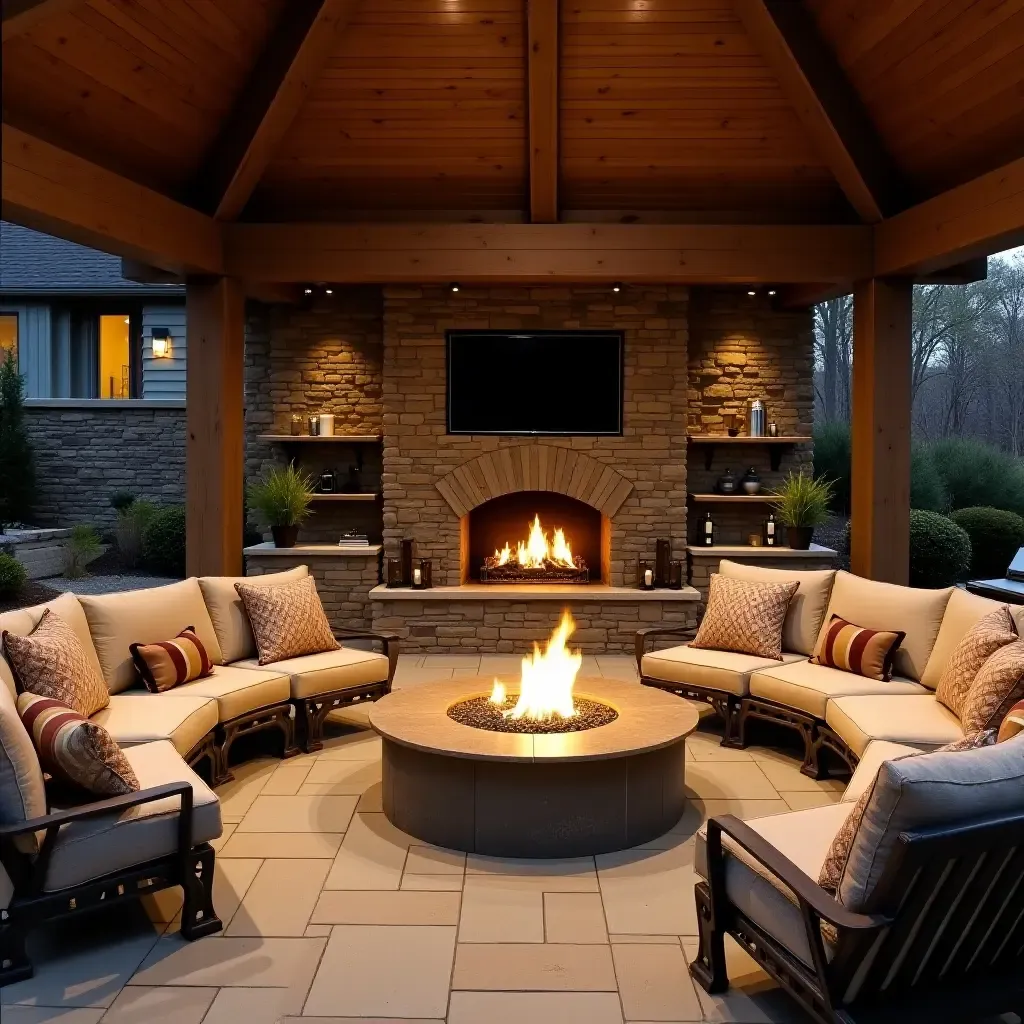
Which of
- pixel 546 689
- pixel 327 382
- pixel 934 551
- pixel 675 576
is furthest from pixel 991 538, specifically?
pixel 546 689

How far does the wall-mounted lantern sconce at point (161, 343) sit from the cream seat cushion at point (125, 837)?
10.7m

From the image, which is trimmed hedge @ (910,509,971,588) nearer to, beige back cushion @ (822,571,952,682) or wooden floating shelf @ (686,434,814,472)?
wooden floating shelf @ (686,434,814,472)

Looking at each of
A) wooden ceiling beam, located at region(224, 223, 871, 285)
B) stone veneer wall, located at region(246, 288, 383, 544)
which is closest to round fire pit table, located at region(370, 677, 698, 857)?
wooden ceiling beam, located at region(224, 223, 871, 285)

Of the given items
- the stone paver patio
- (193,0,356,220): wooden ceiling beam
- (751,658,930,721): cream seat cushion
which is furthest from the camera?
(193,0,356,220): wooden ceiling beam

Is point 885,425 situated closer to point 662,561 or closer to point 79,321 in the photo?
point 662,561

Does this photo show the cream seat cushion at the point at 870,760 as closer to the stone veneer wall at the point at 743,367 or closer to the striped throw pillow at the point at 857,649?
the striped throw pillow at the point at 857,649

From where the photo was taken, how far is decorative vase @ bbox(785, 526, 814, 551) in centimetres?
812

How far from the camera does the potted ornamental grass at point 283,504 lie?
8016 millimetres

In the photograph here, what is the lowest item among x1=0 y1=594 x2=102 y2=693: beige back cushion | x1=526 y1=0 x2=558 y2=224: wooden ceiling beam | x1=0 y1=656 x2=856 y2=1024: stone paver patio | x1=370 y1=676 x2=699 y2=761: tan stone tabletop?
x1=0 y1=656 x2=856 y2=1024: stone paver patio

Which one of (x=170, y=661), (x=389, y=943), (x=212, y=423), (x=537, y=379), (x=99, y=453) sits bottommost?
(x=389, y=943)

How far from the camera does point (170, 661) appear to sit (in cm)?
494

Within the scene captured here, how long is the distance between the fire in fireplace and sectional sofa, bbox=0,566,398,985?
238 centimetres

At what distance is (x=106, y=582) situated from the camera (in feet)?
35.3

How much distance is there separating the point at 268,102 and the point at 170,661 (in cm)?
353
